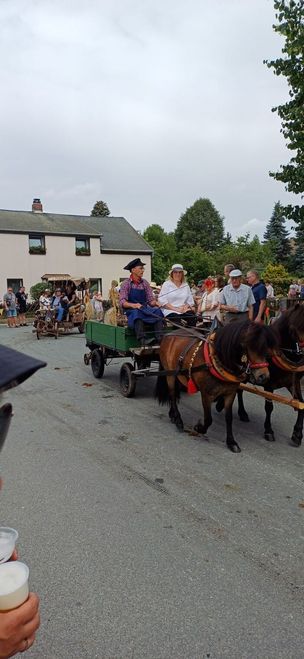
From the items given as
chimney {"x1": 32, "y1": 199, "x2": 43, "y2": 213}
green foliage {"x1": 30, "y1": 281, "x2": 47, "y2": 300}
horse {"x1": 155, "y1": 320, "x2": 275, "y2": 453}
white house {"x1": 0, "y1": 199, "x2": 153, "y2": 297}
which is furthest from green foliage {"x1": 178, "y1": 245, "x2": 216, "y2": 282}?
horse {"x1": 155, "y1": 320, "x2": 275, "y2": 453}

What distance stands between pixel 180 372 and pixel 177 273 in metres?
1.90

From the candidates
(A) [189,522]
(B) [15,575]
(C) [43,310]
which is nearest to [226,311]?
(A) [189,522]

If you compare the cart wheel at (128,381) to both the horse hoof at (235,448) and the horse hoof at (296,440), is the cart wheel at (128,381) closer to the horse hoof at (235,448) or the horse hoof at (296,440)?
the horse hoof at (235,448)

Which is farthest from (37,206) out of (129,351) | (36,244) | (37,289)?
(129,351)

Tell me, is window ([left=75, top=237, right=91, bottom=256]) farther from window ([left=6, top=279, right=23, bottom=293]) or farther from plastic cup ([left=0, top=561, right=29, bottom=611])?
plastic cup ([left=0, top=561, right=29, bottom=611])

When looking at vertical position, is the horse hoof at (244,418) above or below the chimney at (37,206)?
below

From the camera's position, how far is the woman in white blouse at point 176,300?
739cm

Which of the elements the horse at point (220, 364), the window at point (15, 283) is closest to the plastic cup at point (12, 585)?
the horse at point (220, 364)

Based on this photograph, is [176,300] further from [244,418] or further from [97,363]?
[97,363]

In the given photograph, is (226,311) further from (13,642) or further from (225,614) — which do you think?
(13,642)

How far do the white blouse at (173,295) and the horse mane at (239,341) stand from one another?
7.39 ft

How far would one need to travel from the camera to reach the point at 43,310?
695 inches

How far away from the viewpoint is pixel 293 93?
358 inches

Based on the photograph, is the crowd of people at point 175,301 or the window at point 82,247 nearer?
the crowd of people at point 175,301
